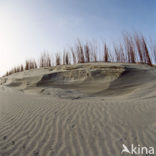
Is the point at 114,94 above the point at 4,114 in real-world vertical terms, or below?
above

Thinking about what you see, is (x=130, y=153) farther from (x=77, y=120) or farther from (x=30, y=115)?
(x=30, y=115)

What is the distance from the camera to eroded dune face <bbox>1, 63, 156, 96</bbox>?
5.07m

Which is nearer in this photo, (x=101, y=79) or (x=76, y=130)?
(x=76, y=130)

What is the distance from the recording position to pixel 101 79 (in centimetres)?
571

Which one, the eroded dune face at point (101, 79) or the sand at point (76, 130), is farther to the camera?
the eroded dune face at point (101, 79)

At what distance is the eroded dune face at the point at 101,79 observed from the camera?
16.6 feet

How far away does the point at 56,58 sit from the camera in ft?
33.3

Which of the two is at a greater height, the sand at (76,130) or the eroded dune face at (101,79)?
the eroded dune face at (101,79)

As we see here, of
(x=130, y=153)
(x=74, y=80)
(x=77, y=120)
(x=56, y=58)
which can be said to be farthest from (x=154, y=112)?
(x=56, y=58)

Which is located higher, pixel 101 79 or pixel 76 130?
pixel 101 79

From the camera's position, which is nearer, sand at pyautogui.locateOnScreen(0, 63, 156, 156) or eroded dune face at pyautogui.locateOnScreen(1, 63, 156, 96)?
sand at pyautogui.locateOnScreen(0, 63, 156, 156)

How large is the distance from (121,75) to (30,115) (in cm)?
415

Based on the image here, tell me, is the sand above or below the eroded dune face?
below

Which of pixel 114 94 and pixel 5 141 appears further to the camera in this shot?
pixel 114 94
